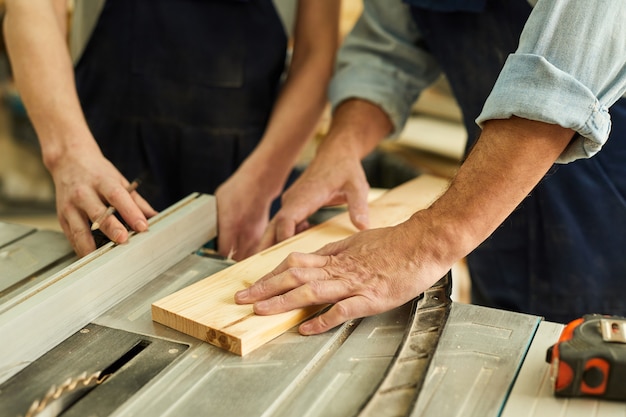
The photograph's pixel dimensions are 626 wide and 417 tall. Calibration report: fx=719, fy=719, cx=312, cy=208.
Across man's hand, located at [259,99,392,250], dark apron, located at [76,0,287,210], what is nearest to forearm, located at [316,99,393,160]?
man's hand, located at [259,99,392,250]

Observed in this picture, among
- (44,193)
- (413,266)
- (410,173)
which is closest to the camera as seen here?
(413,266)

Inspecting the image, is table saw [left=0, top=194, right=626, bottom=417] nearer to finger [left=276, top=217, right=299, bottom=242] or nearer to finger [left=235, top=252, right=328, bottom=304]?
finger [left=235, top=252, right=328, bottom=304]

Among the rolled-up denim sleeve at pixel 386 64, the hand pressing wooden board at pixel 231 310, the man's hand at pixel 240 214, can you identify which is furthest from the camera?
the rolled-up denim sleeve at pixel 386 64

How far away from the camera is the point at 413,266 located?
3.40 ft

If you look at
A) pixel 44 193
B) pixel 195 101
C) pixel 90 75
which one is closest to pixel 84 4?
pixel 90 75

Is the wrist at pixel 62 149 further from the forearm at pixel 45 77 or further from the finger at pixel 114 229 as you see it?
the finger at pixel 114 229

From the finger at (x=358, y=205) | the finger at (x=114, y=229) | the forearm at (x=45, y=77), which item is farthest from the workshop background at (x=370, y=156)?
the finger at (x=114, y=229)

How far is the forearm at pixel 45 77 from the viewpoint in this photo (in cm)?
135

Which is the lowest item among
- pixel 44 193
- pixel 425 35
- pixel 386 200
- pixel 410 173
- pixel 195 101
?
pixel 44 193

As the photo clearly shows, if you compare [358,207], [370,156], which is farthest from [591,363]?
[370,156]

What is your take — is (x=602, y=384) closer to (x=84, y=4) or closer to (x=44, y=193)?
(x=84, y=4)

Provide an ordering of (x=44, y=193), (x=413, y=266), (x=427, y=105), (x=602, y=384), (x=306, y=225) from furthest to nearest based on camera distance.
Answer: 1. (x=44, y=193)
2. (x=427, y=105)
3. (x=306, y=225)
4. (x=413, y=266)
5. (x=602, y=384)

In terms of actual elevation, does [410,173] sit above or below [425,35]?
below

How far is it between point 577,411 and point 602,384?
4 centimetres
